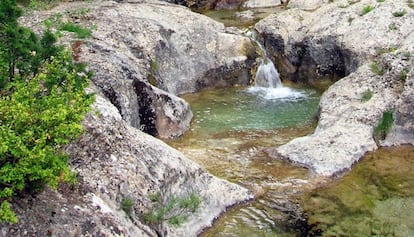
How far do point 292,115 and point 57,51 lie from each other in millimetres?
12331

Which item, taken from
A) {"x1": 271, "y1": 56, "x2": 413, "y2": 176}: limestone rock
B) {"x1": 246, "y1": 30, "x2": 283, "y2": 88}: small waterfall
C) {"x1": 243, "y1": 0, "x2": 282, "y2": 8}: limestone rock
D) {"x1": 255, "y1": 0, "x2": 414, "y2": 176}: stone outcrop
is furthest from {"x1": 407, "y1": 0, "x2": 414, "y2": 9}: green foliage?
{"x1": 243, "y1": 0, "x2": 282, "y2": 8}: limestone rock

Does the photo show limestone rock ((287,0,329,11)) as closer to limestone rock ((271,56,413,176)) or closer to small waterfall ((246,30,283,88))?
small waterfall ((246,30,283,88))

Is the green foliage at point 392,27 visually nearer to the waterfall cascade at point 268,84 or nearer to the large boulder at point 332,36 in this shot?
the large boulder at point 332,36

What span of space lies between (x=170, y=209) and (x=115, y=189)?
1327 mm

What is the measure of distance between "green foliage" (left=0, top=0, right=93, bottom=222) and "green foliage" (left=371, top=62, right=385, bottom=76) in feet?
42.9

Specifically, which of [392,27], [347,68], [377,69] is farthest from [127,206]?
[392,27]

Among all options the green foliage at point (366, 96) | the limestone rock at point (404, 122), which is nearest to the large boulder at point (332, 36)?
the green foliage at point (366, 96)

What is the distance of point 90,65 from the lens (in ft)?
54.5

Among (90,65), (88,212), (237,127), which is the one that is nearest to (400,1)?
(237,127)

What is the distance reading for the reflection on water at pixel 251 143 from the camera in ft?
42.1

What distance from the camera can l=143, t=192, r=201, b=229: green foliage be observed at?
34.5 ft

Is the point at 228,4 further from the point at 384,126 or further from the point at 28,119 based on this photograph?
the point at 28,119

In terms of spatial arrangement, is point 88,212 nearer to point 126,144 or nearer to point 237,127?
point 126,144

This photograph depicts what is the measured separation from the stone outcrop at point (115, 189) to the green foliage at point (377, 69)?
841 cm
